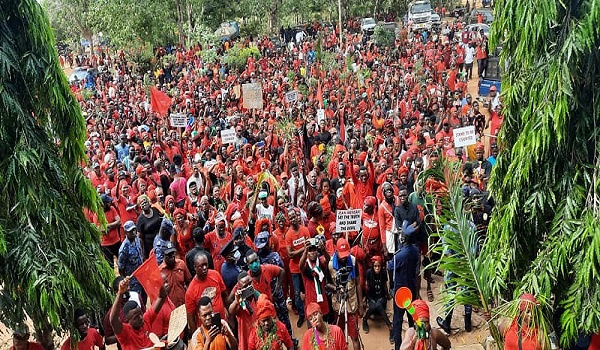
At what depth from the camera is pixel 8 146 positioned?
4648mm

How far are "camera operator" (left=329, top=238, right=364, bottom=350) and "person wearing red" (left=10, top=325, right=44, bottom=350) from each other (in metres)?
3.06

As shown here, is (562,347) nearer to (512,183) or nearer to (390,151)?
(512,183)

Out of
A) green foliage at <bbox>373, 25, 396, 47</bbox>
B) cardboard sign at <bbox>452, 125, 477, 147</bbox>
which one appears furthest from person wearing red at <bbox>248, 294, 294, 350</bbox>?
green foliage at <bbox>373, 25, 396, 47</bbox>

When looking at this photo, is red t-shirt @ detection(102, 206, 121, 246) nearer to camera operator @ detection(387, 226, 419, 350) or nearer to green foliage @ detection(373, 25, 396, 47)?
camera operator @ detection(387, 226, 419, 350)

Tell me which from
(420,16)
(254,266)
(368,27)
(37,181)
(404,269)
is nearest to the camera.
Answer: (37,181)

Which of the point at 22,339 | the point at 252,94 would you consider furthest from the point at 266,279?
the point at 252,94

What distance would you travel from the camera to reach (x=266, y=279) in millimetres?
6305

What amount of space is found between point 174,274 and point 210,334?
1.69 m

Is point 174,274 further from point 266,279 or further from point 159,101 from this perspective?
point 159,101

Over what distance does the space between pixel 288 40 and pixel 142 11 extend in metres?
10.5

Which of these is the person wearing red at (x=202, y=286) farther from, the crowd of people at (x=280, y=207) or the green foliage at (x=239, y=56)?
the green foliage at (x=239, y=56)

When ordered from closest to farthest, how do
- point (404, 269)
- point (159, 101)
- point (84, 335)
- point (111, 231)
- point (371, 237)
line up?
point (84, 335) < point (404, 269) < point (371, 237) < point (111, 231) < point (159, 101)

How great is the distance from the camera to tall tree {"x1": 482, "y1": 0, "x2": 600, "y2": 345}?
15.0ft

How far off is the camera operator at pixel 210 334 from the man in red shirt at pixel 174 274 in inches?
56.1
